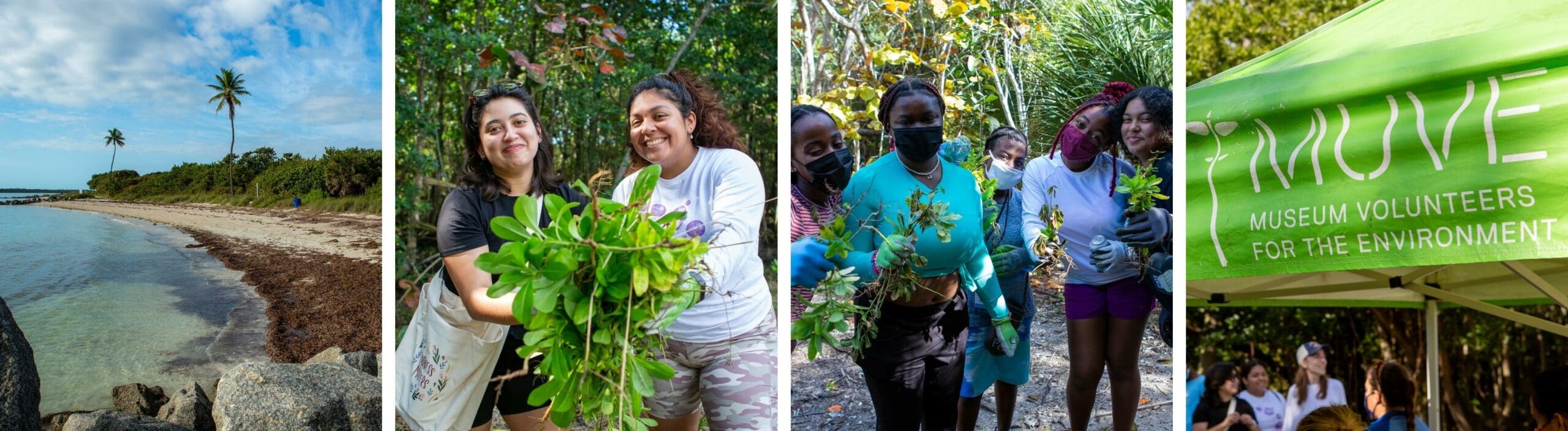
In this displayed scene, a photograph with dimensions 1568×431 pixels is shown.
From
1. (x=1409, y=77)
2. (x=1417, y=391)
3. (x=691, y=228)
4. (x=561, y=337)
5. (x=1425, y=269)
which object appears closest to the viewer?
(x=561, y=337)

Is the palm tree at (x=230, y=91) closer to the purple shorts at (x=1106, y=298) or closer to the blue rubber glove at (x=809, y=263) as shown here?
the blue rubber glove at (x=809, y=263)

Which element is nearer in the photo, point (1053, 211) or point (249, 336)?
point (1053, 211)

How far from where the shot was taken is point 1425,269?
379cm

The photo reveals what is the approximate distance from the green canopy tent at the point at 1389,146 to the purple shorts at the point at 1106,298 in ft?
0.55

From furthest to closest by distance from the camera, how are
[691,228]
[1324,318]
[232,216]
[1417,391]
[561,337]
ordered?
[1324,318], [1417,391], [232,216], [691,228], [561,337]

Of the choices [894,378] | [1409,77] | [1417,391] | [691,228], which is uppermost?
[1409,77]

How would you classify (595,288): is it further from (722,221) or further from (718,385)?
(718,385)

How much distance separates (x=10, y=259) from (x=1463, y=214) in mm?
4049

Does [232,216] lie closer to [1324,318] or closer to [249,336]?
[249,336]

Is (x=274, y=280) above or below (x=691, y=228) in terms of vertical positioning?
below

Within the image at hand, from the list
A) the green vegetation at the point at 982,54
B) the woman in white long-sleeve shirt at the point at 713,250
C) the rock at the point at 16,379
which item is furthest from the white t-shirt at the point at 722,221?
the rock at the point at 16,379

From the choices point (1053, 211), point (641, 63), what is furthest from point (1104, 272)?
point (641, 63)

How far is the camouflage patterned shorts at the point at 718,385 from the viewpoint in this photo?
97.6 inches

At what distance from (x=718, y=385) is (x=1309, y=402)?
4.19m
